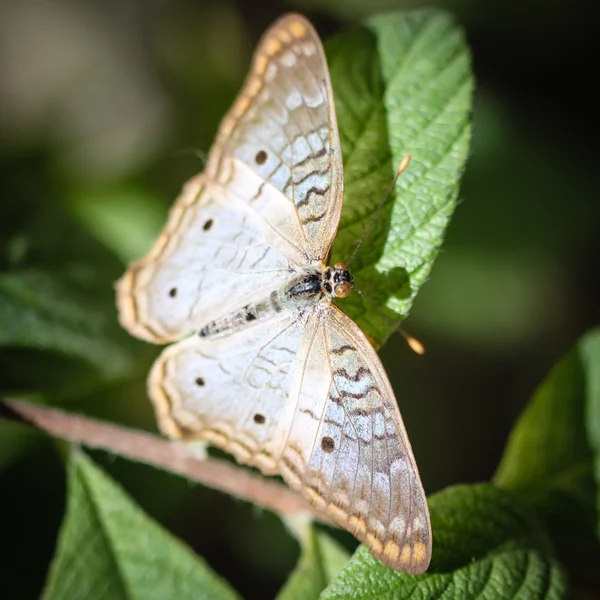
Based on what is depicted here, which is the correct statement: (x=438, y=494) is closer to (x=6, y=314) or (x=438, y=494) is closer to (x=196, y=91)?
(x=6, y=314)

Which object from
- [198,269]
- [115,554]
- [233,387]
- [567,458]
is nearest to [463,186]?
[567,458]

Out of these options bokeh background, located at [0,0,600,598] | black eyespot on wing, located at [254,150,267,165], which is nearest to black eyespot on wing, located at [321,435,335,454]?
black eyespot on wing, located at [254,150,267,165]

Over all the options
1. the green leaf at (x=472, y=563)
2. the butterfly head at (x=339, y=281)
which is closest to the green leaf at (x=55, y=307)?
the butterfly head at (x=339, y=281)

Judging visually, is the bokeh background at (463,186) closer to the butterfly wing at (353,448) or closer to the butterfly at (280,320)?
the butterfly at (280,320)

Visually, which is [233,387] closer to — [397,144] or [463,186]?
[397,144]

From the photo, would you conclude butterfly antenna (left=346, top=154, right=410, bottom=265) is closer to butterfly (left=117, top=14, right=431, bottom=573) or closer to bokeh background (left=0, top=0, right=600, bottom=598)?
butterfly (left=117, top=14, right=431, bottom=573)

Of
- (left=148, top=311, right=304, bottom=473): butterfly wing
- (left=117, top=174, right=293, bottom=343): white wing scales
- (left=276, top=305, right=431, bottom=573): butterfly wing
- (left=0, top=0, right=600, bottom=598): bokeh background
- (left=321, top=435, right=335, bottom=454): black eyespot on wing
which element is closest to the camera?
(left=276, top=305, right=431, bottom=573): butterfly wing

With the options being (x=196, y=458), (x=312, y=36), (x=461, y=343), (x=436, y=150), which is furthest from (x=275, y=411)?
(x=461, y=343)
